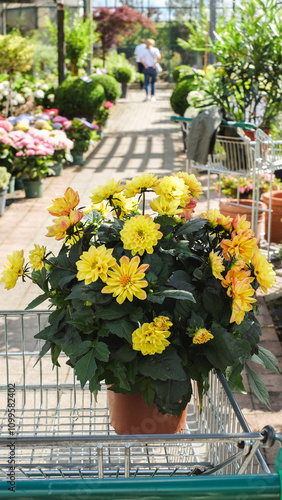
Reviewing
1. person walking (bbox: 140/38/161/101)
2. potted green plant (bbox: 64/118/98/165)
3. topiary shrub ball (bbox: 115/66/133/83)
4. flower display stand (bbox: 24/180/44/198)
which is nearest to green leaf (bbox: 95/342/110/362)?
flower display stand (bbox: 24/180/44/198)

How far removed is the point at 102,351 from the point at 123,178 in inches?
294

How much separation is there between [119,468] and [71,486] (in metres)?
0.75

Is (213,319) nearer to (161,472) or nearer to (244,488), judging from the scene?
(161,472)

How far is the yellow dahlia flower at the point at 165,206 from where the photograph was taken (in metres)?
1.81

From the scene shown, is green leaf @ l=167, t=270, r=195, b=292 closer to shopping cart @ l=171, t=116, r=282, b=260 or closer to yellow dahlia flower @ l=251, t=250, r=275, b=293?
yellow dahlia flower @ l=251, t=250, r=275, b=293

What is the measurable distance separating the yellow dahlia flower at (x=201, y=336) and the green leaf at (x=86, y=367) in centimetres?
25

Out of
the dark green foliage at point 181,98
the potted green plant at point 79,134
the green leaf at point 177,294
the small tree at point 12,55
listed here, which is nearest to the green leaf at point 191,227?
the green leaf at point 177,294

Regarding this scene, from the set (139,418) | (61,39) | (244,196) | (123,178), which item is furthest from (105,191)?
(61,39)

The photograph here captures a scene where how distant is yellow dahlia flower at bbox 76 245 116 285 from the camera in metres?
1.56

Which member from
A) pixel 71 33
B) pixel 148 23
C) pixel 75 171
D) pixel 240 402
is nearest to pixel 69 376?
pixel 240 402

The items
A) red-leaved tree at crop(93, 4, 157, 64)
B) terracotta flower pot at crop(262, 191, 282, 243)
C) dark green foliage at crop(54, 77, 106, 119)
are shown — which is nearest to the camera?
terracotta flower pot at crop(262, 191, 282, 243)

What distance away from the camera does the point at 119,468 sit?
171cm

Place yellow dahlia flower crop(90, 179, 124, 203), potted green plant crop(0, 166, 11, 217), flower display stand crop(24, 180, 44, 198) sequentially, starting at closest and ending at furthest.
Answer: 1. yellow dahlia flower crop(90, 179, 124, 203)
2. potted green plant crop(0, 166, 11, 217)
3. flower display stand crop(24, 180, 44, 198)

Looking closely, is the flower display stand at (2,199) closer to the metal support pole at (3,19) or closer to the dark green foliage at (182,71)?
the dark green foliage at (182,71)
